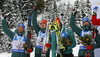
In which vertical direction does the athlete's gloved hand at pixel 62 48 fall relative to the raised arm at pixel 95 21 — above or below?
below

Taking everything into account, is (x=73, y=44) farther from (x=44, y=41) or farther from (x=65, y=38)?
(x=44, y=41)

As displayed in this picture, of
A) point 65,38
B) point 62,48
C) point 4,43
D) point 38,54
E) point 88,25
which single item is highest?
point 88,25

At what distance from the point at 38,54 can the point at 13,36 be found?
3.75 feet

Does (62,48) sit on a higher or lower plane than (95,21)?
lower

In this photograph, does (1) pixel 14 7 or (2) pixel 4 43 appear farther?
(1) pixel 14 7

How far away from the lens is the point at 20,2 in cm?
2452

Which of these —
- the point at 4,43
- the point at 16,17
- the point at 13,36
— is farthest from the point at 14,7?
the point at 13,36

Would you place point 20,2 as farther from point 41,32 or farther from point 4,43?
Answer: point 41,32

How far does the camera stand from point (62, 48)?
175 inches

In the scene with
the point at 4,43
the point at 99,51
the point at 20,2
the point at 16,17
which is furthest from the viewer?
the point at 20,2

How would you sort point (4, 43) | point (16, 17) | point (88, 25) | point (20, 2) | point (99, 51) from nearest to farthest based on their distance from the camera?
point (88, 25) < point (99, 51) < point (4, 43) < point (16, 17) < point (20, 2)

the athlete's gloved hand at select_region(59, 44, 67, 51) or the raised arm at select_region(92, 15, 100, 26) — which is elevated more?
the raised arm at select_region(92, 15, 100, 26)

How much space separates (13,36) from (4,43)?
10.8 m

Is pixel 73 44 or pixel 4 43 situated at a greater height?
pixel 73 44
